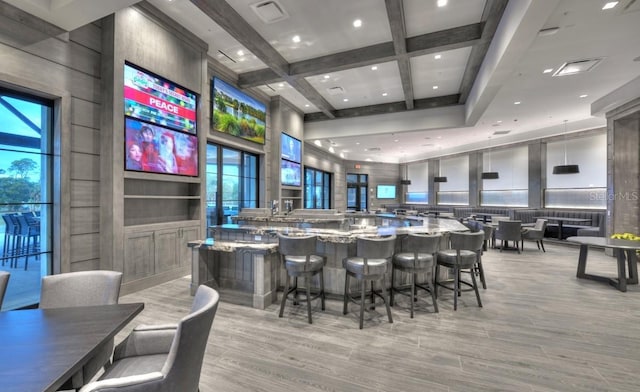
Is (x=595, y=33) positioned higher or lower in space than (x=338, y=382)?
higher

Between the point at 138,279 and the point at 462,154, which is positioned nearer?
the point at 138,279

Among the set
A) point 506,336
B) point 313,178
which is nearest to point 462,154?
point 313,178

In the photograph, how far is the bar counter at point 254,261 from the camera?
3520mm

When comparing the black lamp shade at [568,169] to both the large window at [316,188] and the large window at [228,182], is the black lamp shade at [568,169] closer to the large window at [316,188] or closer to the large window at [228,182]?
the large window at [316,188]

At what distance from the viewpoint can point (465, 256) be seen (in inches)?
143

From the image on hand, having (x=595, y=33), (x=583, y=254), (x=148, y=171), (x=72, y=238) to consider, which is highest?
(x=595, y=33)

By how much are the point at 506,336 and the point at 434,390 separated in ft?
4.47

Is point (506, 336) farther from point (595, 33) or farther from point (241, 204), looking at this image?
point (241, 204)

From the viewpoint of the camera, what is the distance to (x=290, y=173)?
28.2 ft

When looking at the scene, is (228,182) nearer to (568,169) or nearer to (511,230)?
(511,230)

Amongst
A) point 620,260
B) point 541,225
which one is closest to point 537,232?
point 541,225

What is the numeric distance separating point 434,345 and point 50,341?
9.37 ft

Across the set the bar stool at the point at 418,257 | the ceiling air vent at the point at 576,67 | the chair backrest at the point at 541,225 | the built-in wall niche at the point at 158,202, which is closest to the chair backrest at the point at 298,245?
the bar stool at the point at 418,257

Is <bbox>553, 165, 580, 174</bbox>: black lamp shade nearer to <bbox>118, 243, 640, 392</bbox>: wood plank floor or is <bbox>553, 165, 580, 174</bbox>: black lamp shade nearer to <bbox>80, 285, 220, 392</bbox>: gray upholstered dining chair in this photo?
<bbox>118, 243, 640, 392</bbox>: wood plank floor
